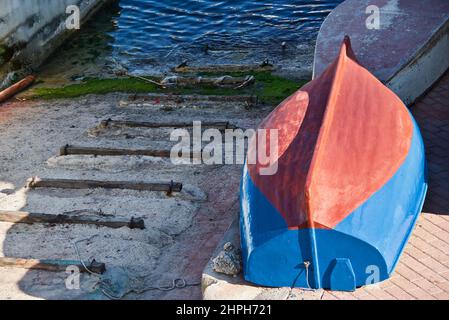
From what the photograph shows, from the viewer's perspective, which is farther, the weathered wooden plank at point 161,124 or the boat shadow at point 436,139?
the weathered wooden plank at point 161,124

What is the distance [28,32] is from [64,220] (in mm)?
10203

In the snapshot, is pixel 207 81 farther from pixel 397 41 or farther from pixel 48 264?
pixel 48 264

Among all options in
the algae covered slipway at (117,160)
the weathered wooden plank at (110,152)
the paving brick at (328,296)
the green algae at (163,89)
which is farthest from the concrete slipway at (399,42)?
the weathered wooden plank at (110,152)

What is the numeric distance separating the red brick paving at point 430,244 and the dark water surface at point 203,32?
306 inches

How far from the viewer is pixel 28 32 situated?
64.1ft

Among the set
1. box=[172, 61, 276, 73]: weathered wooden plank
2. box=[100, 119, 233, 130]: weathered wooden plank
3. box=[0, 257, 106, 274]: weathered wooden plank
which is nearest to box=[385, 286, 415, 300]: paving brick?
box=[0, 257, 106, 274]: weathered wooden plank

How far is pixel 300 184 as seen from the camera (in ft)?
26.7

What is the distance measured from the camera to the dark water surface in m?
20.5

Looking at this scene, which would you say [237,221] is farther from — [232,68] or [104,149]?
[232,68]

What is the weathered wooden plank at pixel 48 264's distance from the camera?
945 cm
